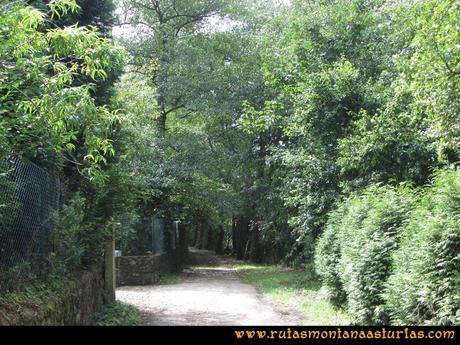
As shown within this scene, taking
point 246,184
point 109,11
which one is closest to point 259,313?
point 109,11

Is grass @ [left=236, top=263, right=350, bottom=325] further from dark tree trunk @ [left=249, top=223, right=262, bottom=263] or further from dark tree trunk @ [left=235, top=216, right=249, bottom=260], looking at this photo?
dark tree trunk @ [left=235, top=216, right=249, bottom=260]

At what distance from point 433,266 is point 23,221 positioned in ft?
18.4

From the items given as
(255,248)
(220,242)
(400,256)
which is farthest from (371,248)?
(220,242)

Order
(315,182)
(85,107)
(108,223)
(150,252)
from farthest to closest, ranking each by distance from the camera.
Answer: (150,252), (315,182), (108,223), (85,107)

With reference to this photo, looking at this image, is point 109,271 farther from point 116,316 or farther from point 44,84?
point 44,84

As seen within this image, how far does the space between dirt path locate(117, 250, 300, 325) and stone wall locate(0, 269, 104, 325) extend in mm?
1302

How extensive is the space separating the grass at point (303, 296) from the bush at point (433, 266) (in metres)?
3.06

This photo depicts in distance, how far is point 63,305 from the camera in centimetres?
748

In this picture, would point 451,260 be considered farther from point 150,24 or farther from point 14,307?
point 150,24

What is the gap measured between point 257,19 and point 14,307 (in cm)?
2535

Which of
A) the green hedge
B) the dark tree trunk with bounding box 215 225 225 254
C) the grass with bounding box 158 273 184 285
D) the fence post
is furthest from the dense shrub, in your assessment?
the dark tree trunk with bounding box 215 225 225 254

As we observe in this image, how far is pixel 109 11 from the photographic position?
41.3 feet

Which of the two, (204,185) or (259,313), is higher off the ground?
(204,185)

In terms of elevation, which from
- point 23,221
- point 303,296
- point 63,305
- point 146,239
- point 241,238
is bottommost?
point 303,296
